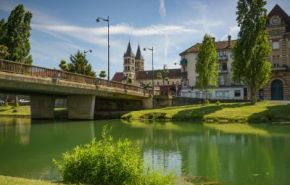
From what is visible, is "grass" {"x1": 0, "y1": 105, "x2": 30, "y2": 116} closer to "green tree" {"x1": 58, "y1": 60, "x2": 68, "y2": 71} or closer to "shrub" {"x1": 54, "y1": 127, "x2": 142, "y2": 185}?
"green tree" {"x1": 58, "y1": 60, "x2": 68, "y2": 71}

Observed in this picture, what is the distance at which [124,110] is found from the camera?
67.6m

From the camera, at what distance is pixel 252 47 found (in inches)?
2292

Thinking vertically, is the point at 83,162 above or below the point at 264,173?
above

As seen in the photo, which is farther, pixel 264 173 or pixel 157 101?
pixel 157 101

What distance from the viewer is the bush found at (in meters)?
11.0

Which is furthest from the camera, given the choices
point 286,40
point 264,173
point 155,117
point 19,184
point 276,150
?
point 286,40

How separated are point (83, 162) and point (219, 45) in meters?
94.3

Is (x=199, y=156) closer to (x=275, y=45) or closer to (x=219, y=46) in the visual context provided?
(x=275, y=45)

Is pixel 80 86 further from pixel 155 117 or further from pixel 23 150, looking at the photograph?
pixel 23 150

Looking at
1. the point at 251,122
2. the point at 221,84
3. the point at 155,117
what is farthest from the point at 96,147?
the point at 221,84

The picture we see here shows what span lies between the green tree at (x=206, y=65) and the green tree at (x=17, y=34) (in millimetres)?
30293

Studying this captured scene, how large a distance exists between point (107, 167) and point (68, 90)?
34914mm

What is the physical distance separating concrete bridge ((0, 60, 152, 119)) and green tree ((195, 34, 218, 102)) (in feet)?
31.4

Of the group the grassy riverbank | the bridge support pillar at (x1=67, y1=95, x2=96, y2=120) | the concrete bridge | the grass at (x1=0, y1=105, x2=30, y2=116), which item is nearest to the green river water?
the concrete bridge
